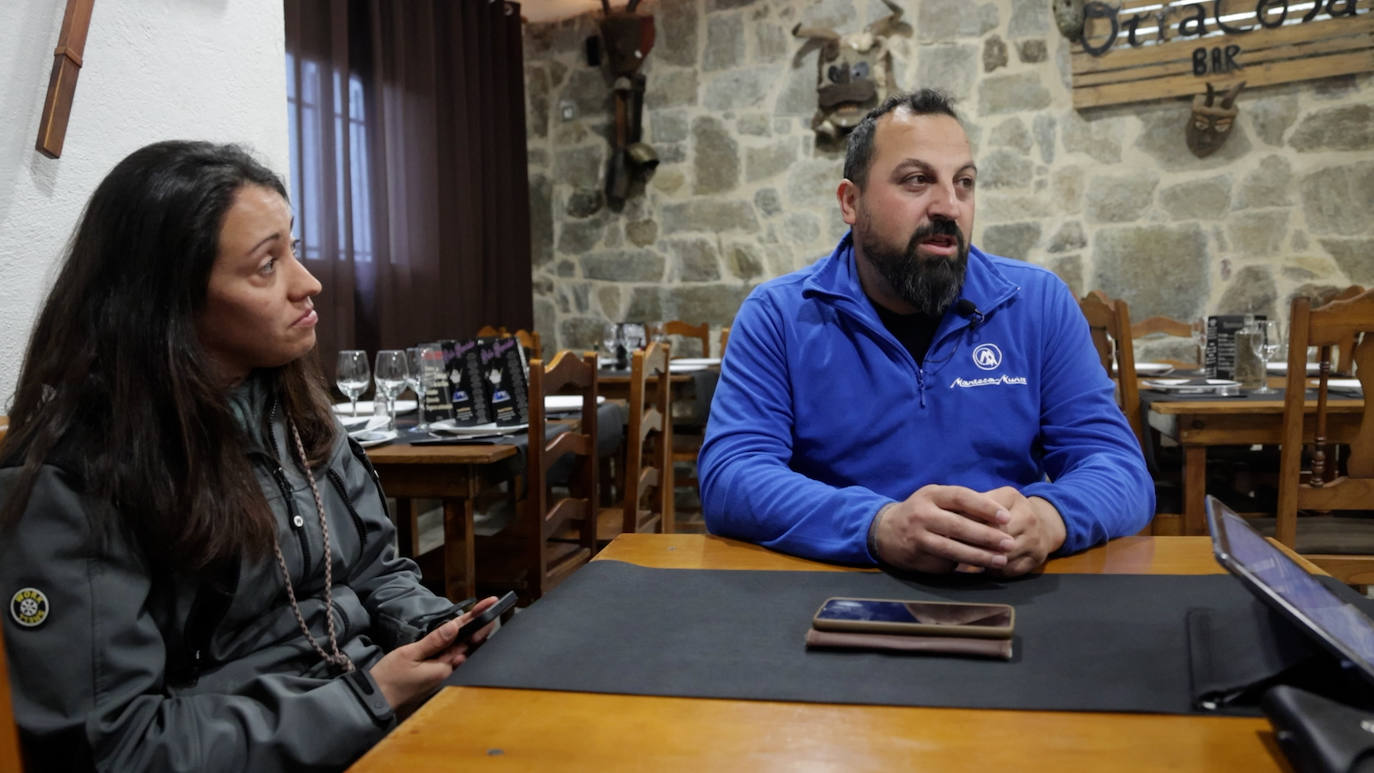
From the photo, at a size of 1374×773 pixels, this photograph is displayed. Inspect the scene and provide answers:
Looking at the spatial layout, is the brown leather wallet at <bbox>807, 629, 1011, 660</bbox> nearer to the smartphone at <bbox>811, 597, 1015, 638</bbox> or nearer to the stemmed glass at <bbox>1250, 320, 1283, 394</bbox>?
the smartphone at <bbox>811, 597, 1015, 638</bbox>

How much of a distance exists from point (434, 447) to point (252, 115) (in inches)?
36.5

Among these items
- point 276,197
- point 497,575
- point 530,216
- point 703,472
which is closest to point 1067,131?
point 530,216

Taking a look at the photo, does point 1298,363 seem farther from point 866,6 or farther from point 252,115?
point 866,6

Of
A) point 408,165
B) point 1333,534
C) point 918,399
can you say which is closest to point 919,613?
point 918,399

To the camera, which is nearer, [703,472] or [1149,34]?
[703,472]

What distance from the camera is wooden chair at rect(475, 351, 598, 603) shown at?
7.30ft

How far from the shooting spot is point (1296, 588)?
78 centimetres

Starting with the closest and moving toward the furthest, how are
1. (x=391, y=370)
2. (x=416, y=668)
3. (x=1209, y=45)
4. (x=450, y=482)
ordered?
1. (x=416, y=668)
2. (x=450, y=482)
3. (x=391, y=370)
4. (x=1209, y=45)

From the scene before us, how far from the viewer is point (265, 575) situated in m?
1.12

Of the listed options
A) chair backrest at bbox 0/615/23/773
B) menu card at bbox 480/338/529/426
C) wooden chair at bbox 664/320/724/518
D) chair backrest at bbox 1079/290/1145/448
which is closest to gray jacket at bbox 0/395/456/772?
chair backrest at bbox 0/615/23/773

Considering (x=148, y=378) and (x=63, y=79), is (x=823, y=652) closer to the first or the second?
(x=148, y=378)

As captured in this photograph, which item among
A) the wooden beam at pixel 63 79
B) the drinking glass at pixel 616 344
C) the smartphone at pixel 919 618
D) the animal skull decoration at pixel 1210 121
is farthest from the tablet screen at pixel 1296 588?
the animal skull decoration at pixel 1210 121

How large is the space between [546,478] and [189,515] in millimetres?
1411

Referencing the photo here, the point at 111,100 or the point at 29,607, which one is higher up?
the point at 111,100
